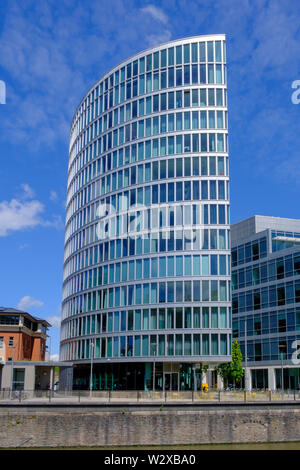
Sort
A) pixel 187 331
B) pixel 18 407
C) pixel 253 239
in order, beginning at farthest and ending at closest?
pixel 253 239 → pixel 187 331 → pixel 18 407

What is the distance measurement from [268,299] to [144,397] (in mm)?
54483

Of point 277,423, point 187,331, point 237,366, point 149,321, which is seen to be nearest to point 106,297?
point 149,321

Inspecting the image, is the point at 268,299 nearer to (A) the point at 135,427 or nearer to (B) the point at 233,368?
(B) the point at 233,368

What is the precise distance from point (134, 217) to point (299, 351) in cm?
3548

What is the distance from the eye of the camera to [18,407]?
42375 millimetres

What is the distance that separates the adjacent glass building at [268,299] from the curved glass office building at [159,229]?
21.4 metres

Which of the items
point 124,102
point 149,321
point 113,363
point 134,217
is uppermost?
point 124,102

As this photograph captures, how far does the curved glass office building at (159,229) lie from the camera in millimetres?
75250

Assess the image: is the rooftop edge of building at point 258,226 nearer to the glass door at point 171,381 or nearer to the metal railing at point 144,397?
the glass door at point 171,381

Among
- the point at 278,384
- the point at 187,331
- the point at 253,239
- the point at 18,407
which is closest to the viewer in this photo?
the point at 18,407

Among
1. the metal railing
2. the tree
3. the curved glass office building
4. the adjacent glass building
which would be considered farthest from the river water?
the adjacent glass building

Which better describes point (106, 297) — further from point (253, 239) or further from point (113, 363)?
point (253, 239)

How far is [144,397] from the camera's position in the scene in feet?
156

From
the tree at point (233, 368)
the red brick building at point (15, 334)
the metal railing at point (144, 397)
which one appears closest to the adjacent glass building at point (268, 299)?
the tree at point (233, 368)
